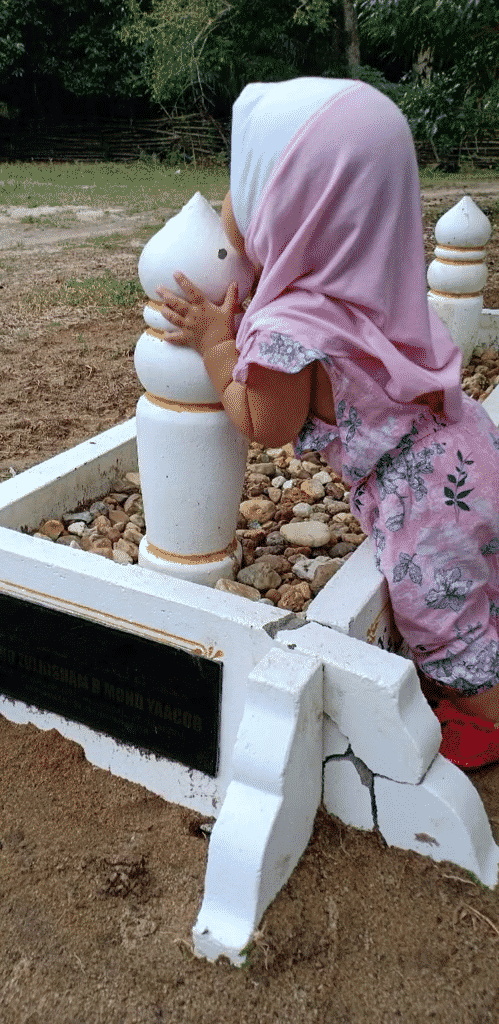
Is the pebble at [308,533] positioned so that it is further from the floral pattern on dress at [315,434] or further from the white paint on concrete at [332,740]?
the white paint on concrete at [332,740]

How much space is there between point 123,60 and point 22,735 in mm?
20033

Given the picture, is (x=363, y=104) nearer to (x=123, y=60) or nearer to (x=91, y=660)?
(x=91, y=660)

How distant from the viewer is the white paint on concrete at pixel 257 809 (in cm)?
148

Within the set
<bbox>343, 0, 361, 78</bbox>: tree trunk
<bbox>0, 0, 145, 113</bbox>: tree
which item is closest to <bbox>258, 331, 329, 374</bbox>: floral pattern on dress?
<bbox>343, 0, 361, 78</bbox>: tree trunk

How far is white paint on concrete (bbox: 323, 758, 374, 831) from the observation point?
1.65 metres

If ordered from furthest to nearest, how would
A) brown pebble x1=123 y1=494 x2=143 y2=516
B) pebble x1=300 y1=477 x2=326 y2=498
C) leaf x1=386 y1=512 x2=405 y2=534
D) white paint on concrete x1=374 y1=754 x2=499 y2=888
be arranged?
pebble x1=300 y1=477 x2=326 y2=498 → brown pebble x1=123 y1=494 x2=143 y2=516 → leaf x1=386 y1=512 x2=405 y2=534 → white paint on concrete x1=374 y1=754 x2=499 y2=888

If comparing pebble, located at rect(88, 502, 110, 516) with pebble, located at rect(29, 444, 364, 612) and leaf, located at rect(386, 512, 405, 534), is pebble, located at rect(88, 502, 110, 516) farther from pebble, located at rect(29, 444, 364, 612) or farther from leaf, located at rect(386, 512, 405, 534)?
leaf, located at rect(386, 512, 405, 534)

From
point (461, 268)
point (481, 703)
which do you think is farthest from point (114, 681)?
point (461, 268)

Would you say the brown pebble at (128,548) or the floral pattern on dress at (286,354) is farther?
the brown pebble at (128,548)

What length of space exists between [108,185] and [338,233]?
42.9ft

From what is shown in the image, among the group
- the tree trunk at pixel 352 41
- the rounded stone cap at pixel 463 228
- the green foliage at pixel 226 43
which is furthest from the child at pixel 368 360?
the tree trunk at pixel 352 41

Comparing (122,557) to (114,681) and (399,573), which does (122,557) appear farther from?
(399,573)

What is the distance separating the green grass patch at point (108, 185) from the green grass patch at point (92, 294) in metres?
4.42

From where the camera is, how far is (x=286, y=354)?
1.63 metres
